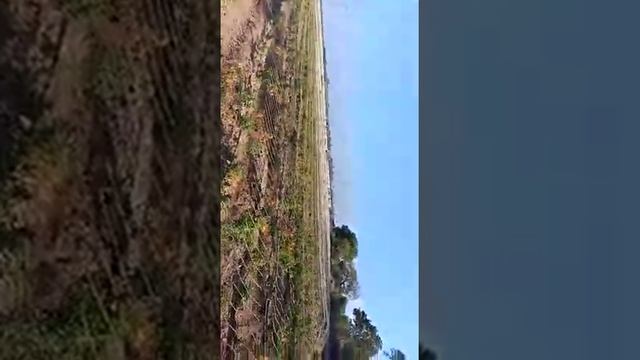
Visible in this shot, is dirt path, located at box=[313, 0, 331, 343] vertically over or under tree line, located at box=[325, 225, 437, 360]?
over

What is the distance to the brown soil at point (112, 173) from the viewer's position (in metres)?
0.60

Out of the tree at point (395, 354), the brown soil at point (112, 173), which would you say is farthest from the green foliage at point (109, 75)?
the tree at point (395, 354)

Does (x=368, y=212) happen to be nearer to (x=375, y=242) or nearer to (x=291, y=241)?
(x=375, y=242)

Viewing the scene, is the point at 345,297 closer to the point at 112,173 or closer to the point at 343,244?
the point at 343,244

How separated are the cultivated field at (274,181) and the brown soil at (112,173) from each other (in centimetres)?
224

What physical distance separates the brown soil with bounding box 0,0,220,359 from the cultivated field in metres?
2.24

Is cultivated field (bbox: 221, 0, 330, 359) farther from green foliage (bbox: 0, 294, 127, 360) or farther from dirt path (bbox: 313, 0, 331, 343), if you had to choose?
green foliage (bbox: 0, 294, 127, 360)

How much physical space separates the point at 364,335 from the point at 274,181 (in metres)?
0.80

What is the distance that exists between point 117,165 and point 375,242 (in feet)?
8.53

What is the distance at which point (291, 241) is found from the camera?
3209mm

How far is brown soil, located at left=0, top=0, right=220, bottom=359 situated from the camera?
60 centimetres
